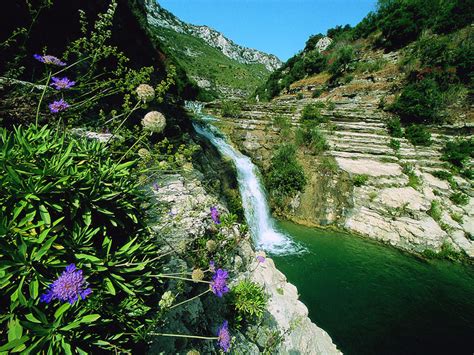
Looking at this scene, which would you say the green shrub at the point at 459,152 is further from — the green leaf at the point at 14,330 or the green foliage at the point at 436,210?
the green leaf at the point at 14,330

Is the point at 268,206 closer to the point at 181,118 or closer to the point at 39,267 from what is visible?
the point at 181,118

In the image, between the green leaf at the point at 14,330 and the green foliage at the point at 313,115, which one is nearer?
the green leaf at the point at 14,330

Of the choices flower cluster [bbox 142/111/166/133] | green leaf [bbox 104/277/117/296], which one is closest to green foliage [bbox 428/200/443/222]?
flower cluster [bbox 142/111/166/133]

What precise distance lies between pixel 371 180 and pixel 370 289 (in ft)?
27.6

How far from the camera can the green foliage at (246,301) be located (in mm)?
3898

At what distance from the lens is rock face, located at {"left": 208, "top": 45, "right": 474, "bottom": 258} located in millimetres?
13688

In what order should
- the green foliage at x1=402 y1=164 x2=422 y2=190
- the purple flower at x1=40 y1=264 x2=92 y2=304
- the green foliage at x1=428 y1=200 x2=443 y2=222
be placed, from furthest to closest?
the green foliage at x1=402 y1=164 x2=422 y2=190
the green foliage at x1=428 y1=200 x2=443 y2=222
the purple flower at x1=40 y1=264 x2=92 y2=304

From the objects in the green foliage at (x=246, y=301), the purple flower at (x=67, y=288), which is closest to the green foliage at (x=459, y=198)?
the green foliage at (x=246, y=301)

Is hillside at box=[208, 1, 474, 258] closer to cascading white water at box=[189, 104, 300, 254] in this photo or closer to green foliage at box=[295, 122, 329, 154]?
green foliage at box=[295, 122, 329, 154]

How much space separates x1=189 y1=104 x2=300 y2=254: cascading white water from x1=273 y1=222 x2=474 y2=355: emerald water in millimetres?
963

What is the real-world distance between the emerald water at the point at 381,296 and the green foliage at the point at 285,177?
3.50 meters

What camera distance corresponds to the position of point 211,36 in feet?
430

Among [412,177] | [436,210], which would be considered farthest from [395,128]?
[436,210]

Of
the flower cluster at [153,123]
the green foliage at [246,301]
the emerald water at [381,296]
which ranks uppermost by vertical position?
the flower cluster at [153,123]
